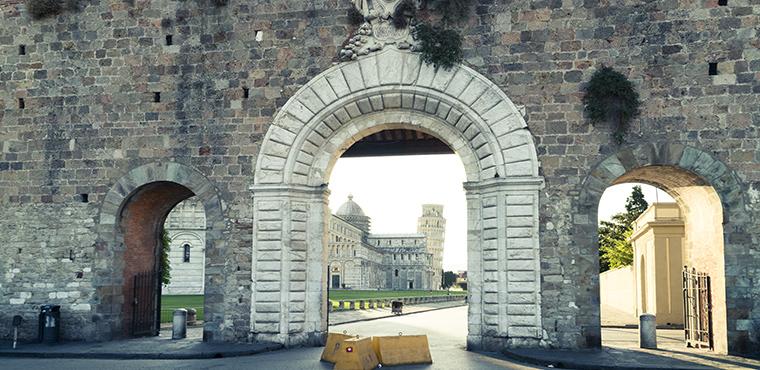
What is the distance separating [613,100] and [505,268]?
11.3 ft

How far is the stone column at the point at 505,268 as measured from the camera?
499 inches

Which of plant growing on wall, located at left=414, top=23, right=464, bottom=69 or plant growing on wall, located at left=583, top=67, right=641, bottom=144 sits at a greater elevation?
plant growing on wall, located at left=414, top=23, right=464, bottom=69

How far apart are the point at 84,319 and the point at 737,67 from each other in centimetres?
1280

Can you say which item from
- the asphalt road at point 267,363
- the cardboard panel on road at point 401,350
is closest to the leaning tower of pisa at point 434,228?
the asphalt road at point 267,363

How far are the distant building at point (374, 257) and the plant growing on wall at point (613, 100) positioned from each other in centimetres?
7664

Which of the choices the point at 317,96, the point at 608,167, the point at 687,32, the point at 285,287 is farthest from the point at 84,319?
the point at 687,32

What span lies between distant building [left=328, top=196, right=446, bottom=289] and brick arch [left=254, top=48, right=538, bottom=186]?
74947 millimetres

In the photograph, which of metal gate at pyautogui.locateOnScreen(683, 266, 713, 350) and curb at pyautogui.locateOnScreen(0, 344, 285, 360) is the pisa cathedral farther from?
curb at pyautogui.locateOnScreen(0, 344, 285, 360)

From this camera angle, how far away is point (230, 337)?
13688 millimetres

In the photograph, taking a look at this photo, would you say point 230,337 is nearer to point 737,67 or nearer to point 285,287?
point 285,287

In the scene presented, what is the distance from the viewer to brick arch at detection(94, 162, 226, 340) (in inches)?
547

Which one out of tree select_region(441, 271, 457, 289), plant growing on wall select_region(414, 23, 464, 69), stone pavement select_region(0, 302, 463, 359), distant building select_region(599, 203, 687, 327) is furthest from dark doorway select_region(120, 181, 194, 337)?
tree select_region(441, 271, 457, 289)

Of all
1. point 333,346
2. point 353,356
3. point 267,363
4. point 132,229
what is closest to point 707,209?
point 333,346

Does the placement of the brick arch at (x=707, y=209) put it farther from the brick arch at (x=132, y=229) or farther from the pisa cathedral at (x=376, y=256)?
the pisa cathedral at (x=376, y=256)
